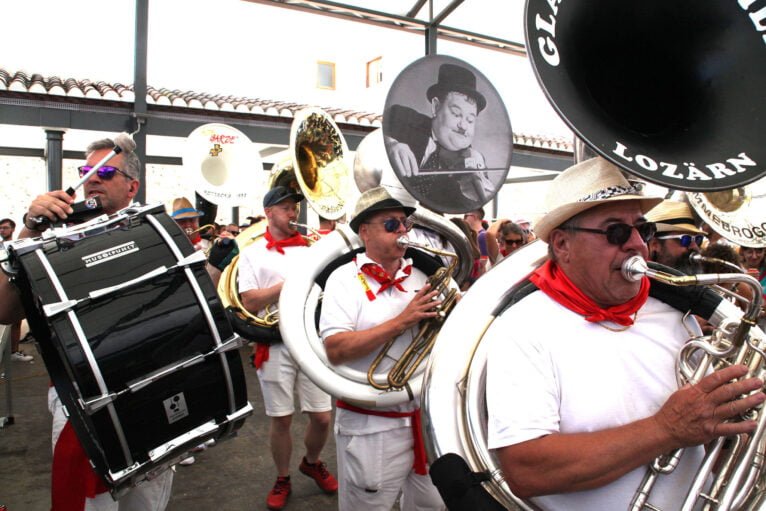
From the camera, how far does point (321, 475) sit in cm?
353

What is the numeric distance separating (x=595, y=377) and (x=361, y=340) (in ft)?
3.74

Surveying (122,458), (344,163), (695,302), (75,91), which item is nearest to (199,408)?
(122,458)

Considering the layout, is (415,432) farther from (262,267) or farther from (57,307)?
(262,267)

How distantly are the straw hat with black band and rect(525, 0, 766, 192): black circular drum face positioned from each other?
11cm

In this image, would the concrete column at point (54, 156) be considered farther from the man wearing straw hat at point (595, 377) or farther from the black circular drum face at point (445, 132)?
the man wearing straw hat at point (595, 377)

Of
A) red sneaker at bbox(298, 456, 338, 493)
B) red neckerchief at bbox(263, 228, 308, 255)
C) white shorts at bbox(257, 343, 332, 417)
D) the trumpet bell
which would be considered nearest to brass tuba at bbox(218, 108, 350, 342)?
the trumpet bell

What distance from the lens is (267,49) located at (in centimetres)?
1698

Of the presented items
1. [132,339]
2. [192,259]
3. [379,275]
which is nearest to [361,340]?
[379,275]

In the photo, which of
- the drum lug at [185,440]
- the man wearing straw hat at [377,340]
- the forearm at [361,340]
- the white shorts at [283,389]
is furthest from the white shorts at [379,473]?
the white shorts at [283,389]

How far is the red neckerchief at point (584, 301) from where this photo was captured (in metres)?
1.45

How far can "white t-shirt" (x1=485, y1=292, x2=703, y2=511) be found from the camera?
1.33m

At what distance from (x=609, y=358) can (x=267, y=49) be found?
A: 1734 centimetres

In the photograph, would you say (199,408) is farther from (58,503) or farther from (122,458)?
(58,503)

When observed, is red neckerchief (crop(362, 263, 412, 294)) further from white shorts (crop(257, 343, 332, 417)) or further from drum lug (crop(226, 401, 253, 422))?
white shorts (crop(257, 343, 332, 417))
